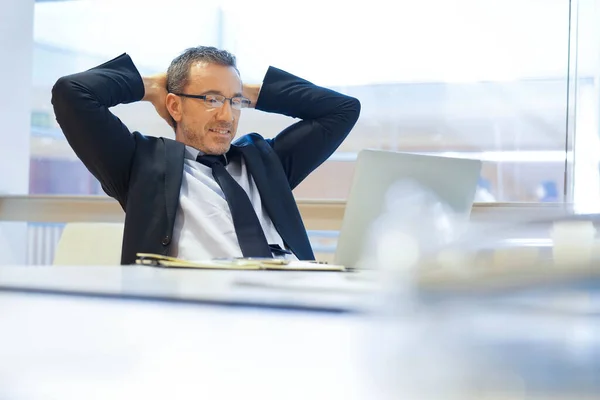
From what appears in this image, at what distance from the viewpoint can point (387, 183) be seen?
4.97ft

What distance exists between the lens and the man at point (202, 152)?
6.51ft

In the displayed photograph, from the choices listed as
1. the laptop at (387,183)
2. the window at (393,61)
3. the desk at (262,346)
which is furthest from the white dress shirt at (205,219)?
the window at (393,61)

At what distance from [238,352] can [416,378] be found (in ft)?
0.27

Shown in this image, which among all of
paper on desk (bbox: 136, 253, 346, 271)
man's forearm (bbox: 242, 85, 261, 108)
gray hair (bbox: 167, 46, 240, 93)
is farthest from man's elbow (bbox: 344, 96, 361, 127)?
paper on desk (bbox: 136, 253, 346, 271)

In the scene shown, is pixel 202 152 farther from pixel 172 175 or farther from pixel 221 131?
pixel 172 175

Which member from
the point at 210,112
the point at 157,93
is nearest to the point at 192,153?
→ the point at 210,112

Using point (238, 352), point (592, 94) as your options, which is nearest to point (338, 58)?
point (592, 94)

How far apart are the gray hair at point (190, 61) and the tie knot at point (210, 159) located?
0.74 ft

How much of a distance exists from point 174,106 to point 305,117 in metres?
0.42

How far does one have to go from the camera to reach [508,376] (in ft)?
0.89

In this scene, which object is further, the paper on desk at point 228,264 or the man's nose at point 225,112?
the man's nose at point 225,112

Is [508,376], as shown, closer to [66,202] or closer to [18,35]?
[66,202]

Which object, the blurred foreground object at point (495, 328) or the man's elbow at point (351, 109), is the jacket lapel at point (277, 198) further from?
the blurred foreground object at point (495, 328)

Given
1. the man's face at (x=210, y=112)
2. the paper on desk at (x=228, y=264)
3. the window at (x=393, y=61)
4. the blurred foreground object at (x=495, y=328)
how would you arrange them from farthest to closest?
the window at (x=393, y=61) → the man's face at (x=210, y=112) → the paper on desk at (x=228, y=264) → the blurred foreground object at (x=495, y=328)
